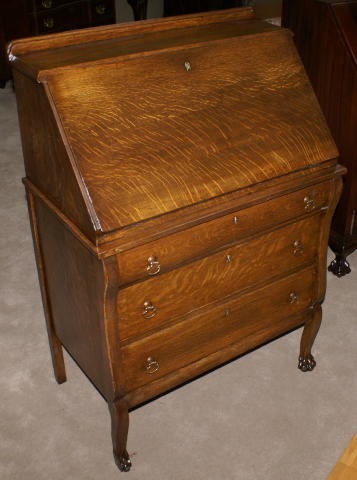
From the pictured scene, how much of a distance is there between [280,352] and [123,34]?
1597 mm

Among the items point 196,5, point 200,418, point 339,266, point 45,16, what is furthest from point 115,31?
point 196,5

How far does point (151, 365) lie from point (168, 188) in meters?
0.65

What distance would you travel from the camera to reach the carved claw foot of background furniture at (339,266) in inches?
131

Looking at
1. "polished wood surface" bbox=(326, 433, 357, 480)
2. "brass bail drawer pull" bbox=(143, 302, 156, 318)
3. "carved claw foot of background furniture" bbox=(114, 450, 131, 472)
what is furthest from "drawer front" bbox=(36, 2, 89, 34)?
"polished wood surface" bbox=(326, 433, 357, 480)

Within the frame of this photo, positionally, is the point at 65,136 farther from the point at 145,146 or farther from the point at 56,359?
the point at 56,359

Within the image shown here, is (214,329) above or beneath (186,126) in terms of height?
beneath

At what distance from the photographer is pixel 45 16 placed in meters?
4.99

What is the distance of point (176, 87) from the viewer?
6.47ft

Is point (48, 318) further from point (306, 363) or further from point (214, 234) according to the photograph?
point (306, 363)

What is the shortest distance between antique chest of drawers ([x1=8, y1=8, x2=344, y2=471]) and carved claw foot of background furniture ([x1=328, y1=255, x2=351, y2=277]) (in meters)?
0.93

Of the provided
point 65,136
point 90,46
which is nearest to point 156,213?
point 65,136

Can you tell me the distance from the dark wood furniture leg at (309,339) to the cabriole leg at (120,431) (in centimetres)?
92

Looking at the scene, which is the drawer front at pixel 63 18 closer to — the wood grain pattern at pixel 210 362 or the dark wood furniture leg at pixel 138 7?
the dark wood furniture leg at pixel 138 7

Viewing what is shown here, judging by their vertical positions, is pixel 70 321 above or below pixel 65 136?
below
